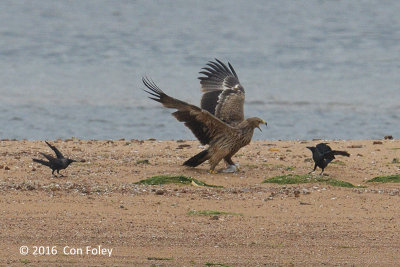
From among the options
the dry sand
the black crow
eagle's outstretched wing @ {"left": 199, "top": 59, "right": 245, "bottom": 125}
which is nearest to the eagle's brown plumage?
the dry sand

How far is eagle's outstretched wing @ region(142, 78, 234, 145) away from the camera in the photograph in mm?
12375

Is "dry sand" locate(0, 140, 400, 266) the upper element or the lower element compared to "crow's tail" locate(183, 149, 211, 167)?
lower

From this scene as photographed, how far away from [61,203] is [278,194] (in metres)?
2.47

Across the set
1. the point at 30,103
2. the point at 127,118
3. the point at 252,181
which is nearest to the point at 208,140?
the point at 252,181

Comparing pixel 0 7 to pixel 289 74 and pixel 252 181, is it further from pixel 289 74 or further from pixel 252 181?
pixel 252 181

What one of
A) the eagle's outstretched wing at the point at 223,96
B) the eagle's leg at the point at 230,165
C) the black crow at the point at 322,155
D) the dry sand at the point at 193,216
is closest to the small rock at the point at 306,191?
the dry sand at the point at 193,216

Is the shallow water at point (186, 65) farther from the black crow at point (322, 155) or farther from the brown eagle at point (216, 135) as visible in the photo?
the black crow at point (322, 155)

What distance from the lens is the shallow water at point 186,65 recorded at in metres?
20.2

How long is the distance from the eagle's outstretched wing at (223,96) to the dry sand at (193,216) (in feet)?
2.27

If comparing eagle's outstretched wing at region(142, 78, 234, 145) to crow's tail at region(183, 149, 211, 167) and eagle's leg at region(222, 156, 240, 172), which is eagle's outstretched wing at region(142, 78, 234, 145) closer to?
crow's tail at region(183, 149, 211, 167)

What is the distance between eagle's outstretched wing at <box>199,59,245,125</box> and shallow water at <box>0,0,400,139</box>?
366cm

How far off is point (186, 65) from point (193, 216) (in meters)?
18.0

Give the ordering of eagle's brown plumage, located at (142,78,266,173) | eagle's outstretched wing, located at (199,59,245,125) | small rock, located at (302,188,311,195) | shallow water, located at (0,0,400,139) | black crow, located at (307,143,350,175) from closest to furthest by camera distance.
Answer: small rock, located at (302,188,311,195) → black crow, located at (307,143,350,175) → eagle's brown plumage, located at (142,78,266,173) → eagle's outstretched wing, located at (199,59,245,125) → shallow water, located at (0,0,400,139)

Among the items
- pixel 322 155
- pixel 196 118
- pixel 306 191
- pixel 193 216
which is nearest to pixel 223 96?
pixel 196 118
